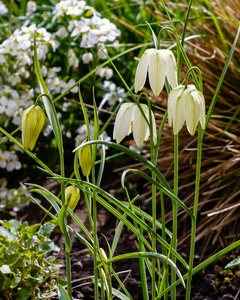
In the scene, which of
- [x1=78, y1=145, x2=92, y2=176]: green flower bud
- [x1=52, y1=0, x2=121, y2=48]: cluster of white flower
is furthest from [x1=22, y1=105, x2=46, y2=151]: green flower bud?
[x1=52, y1=0, x2=121, y2=48]: cluster of white flower

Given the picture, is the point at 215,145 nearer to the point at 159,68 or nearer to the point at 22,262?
the point at 22,262

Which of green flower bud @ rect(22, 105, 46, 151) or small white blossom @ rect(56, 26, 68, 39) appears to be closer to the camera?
green flower bud @ rect(22, 105, 46, 151)

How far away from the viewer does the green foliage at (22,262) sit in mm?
1188

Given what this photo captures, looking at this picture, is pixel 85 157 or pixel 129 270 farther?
pixel 129 270

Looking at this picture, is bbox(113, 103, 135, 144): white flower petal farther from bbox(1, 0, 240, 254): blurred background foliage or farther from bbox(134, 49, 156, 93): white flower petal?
bbox(1, 0, 240, 254): blurred background foliage

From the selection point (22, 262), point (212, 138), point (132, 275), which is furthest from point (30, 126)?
point (212, 138)

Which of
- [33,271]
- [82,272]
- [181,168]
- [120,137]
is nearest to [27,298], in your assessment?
[33,271]

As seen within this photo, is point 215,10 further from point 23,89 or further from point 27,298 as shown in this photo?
point 27,298

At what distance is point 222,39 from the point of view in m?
1.88

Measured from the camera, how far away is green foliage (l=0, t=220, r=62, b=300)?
1188 mm

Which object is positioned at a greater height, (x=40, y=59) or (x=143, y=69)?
(x=143, y=69)

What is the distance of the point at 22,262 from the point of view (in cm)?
125

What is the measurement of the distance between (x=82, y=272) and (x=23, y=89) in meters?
0.93

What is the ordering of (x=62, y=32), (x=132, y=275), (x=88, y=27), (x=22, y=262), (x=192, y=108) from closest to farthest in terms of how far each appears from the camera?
1. (x=192, y=108)
2. (x=22, y=262)
3. (x=132, y=275)
4. (x=88, y=27)
5. (x=62, y=32)
